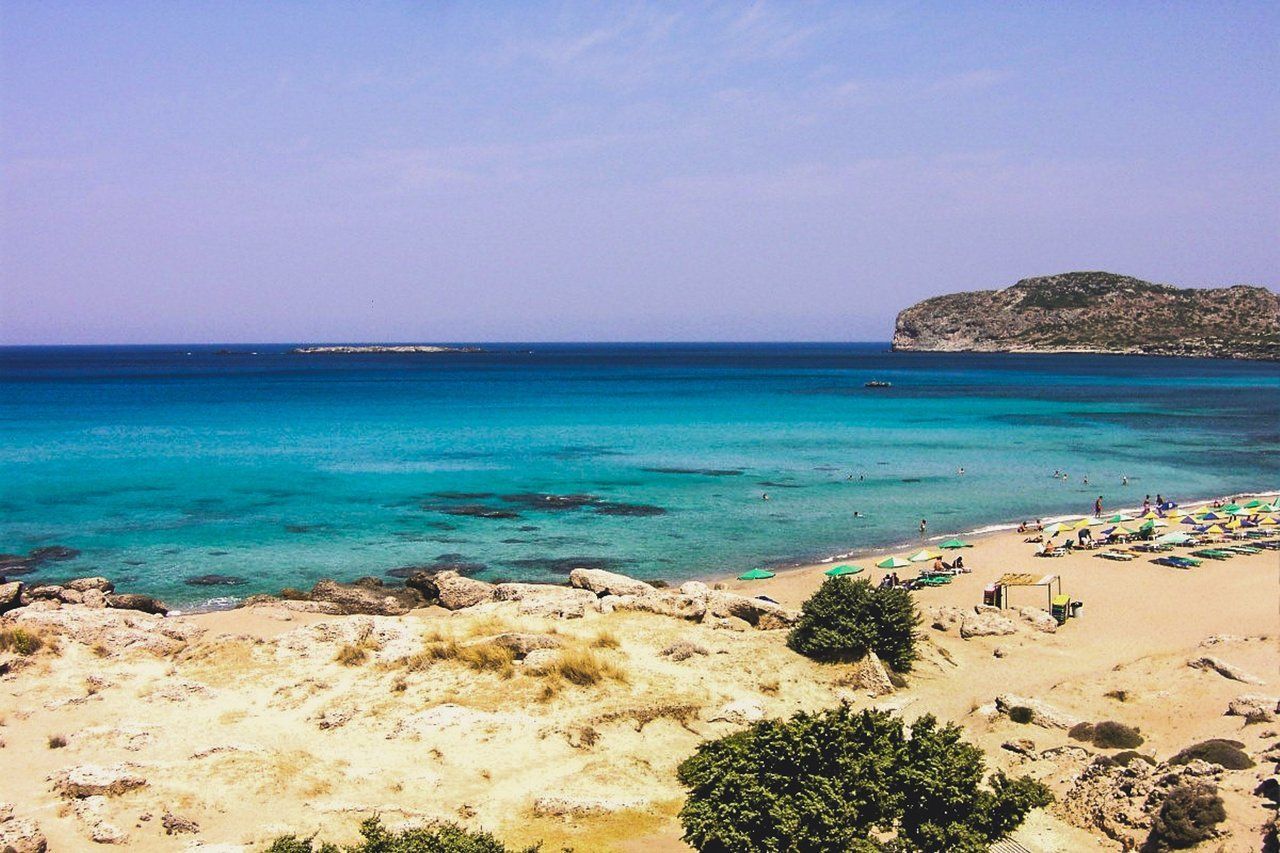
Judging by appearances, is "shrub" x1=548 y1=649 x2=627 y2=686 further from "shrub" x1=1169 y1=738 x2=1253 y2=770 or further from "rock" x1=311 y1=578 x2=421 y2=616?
"shrub" x1=1169 y1=738 x2=1253 y2=770

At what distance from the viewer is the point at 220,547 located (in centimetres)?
3616

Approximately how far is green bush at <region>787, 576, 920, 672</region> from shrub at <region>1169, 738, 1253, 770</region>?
20.3 feet

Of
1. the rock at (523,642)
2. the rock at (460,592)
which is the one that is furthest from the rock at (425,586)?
the rock at (523,642)

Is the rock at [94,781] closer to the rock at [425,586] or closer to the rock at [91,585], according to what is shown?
the rock at [425,586]

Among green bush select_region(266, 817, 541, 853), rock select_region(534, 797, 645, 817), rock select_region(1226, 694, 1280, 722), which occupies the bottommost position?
rock select_region(534, 797, 645, 817)

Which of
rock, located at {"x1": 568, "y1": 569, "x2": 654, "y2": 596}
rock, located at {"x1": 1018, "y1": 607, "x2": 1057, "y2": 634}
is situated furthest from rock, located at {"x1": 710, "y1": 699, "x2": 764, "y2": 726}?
rock, located at {"x1": 1018, "y1": 607, "x2": 1057, "y2": 634}

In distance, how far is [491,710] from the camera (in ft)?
57.6

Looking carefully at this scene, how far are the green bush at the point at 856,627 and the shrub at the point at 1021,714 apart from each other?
3.10m

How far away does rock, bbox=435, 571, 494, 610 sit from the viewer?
2734 centimetres

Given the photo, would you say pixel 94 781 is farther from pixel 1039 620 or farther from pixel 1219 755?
pixel 1039 620

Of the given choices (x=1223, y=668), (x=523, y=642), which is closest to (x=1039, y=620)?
(x=1223, y=668)

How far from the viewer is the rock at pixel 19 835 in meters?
12.1

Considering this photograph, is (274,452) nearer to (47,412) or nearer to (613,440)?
(613,440)

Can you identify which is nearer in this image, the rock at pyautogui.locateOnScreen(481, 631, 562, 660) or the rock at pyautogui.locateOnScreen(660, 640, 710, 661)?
the rock at pyautogui.locateOnScreen(481, 631, 562, 660)
